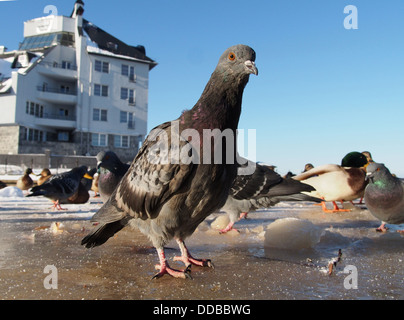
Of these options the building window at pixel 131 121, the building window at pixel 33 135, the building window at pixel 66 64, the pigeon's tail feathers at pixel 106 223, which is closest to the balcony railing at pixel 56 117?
the building window at pixel 33 135

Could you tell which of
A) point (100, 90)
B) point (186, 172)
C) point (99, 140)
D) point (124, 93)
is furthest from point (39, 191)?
point (124, 93)

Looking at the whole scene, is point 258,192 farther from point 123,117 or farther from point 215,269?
point 123,117

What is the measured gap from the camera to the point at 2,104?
33781 millimetres

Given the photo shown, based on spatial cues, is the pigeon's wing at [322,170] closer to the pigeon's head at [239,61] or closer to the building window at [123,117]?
the pigeon's head at [239,61]

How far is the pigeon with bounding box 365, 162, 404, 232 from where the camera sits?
4.17 m

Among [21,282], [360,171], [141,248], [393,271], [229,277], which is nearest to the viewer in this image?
[21,282]

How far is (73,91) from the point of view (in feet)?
129

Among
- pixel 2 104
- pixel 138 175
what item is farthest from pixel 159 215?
pixel 2 104

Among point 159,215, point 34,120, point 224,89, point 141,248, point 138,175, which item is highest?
point 34,120

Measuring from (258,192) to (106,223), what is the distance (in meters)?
2.68

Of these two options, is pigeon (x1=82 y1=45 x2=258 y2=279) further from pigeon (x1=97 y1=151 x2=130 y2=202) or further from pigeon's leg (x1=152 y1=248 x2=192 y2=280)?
pigeon (x1=97 y1=151 x2=130 y2=202)

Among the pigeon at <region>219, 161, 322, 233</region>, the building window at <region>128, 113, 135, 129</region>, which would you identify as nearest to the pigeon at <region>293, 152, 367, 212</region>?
the pigeon at <region>219, 161, 322, 233</region>
